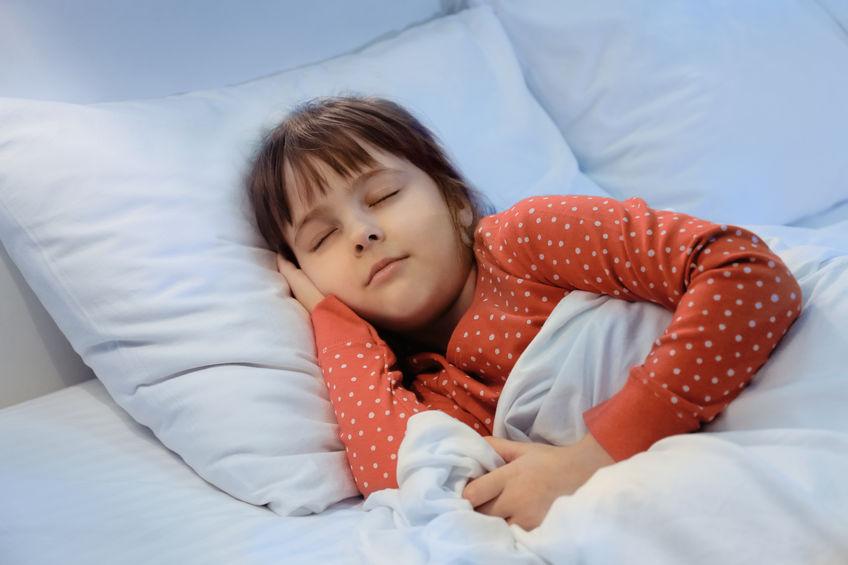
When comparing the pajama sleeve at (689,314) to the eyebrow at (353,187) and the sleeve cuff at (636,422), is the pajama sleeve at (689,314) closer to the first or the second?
the sleeve cuff at (636,422)

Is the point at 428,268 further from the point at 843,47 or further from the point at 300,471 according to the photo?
the point at 843,47

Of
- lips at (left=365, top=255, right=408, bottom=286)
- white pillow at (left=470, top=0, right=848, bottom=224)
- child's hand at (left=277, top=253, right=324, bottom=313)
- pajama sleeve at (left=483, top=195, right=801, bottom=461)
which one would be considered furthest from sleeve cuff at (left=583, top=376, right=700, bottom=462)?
white pillow at (left=470, top=0, right=848, bottom=224)

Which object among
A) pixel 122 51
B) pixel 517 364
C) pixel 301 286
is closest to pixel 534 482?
pixel 517 364

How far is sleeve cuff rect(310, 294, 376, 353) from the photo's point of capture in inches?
42.2

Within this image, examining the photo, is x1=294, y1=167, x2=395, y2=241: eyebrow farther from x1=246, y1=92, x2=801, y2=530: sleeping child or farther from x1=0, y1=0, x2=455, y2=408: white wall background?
x1=0, y1=0, x2=455, y2=408: white wall background

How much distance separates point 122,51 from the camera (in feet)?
4.36

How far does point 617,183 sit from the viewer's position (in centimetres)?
162

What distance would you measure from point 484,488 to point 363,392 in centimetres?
22

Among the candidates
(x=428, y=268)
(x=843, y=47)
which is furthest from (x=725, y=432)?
(x=843, y=47)

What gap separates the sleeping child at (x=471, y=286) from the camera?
826 millimetres

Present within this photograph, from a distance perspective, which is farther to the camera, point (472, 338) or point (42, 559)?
point (472, 338)

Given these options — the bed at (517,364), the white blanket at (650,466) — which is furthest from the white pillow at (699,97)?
the white blanket at (650,466)

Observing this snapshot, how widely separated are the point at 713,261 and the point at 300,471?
0.50m

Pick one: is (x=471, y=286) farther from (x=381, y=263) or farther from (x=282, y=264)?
(x=282, y=264)
